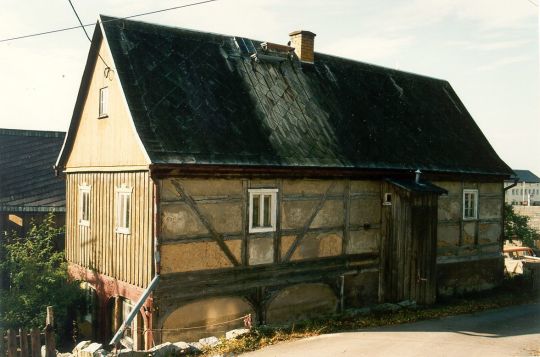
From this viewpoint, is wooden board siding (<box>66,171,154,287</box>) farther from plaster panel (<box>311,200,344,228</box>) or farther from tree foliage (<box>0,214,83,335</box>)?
plaster panel (<box>311,200,344,228</box>)

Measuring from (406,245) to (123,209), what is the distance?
845 cm

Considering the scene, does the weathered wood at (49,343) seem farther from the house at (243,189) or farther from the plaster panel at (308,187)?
the plaster panel at (308,187)

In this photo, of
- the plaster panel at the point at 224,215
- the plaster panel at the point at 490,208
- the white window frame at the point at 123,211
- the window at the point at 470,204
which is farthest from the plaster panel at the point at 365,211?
the white window frame at the point at 123,211

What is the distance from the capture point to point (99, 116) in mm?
13930

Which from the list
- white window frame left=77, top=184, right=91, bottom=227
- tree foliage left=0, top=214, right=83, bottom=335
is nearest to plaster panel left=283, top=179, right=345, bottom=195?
white window frame left=77, top=184, right=91, bottom=227

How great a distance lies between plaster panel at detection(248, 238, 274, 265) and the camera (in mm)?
12766

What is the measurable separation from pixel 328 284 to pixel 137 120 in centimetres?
712

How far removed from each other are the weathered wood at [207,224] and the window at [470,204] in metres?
9.68

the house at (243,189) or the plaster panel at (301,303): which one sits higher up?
the house at (243,189)

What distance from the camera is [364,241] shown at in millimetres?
15094

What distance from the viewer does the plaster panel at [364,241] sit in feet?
48.6

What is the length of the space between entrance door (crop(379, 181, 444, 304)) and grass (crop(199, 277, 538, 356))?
80 cm

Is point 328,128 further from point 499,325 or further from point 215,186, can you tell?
point 499,325

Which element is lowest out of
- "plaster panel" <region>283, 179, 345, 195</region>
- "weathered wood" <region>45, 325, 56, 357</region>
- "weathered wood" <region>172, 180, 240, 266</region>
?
"weathered wood" <region>45, 325, 56, 357</region>
